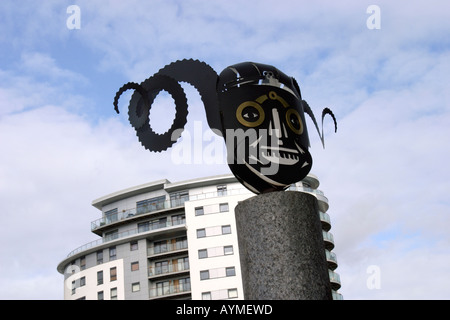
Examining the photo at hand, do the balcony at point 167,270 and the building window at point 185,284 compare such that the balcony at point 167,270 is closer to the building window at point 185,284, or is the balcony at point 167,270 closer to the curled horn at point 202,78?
the building window at point 185,284

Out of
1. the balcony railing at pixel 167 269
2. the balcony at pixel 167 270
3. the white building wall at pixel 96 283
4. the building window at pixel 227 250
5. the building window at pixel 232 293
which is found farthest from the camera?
the white building wall at pixel 96 283

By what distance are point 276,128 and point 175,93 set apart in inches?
68.0

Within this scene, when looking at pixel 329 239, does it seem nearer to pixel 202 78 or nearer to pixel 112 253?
pixel 112 253

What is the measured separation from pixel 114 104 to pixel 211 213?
4137cm

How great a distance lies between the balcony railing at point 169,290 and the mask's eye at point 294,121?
4107cm

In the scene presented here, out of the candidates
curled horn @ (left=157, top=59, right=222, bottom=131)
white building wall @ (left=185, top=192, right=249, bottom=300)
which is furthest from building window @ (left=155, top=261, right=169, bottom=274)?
curled horn @ (left=157, top=59, right=222, bottom=131)

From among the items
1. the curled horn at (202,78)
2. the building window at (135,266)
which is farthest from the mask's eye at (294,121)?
the building window at (135,266)

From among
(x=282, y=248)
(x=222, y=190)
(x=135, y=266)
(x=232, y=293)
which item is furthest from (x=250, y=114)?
(x=222, y=190)

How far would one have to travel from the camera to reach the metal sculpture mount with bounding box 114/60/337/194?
7.69m

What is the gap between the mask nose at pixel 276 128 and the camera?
25.6 ft

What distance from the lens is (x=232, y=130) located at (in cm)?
789

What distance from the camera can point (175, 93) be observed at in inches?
337

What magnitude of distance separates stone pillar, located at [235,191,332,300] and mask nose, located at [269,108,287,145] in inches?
36.0
